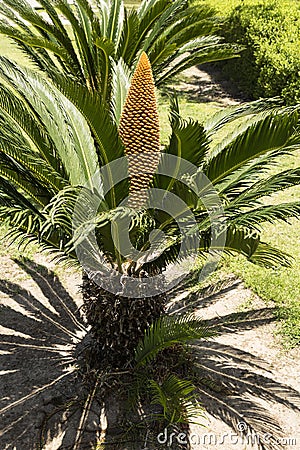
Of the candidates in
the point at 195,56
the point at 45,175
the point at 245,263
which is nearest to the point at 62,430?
the point at 45,175

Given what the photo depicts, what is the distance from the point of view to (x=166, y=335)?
2988 millimetres

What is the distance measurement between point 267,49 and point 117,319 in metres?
7.40

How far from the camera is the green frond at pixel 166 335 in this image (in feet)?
9.57

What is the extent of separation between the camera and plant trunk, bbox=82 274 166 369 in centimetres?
334

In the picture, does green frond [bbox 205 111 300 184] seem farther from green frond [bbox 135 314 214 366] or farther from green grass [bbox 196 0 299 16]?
green grass [bbox 196 0 299 16]

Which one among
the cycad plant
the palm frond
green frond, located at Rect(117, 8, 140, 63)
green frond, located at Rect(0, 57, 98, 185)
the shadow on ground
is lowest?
the shadow on ground

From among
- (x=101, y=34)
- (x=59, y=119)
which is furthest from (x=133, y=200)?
(x=101, y=34)

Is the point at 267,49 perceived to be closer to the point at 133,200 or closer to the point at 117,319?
the point at 133,200

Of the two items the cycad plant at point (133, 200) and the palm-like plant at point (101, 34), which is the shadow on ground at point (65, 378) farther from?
the palm-like plant at point (101, 34)

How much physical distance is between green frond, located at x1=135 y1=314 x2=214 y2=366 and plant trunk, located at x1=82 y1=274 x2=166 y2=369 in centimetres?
17

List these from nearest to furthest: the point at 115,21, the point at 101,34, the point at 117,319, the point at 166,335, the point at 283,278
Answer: the point at 166,335
the point at 117,319
the point at 283,278
the point at 101,34
the point at 115,21

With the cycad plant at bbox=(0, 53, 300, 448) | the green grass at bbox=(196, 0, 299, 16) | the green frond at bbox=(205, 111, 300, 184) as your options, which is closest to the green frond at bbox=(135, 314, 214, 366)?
the cycad plant at bbox=(0, 53, 300, 448)

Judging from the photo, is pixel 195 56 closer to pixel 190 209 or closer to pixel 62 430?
pixel 190 209

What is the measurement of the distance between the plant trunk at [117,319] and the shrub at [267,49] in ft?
19.5
